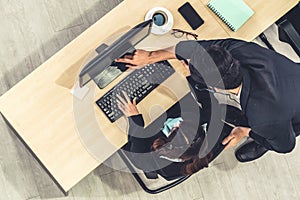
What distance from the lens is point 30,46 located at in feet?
9.70

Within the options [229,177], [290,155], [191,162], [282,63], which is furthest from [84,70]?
[290,155]

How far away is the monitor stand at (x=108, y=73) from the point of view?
2.29 meters

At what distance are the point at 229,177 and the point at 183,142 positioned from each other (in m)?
0.89

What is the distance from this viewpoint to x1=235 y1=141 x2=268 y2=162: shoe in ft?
9.39

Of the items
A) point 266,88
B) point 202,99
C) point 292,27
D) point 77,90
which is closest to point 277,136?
point 266,88

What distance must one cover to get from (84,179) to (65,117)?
0.74m

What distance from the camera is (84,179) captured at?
9.59ft

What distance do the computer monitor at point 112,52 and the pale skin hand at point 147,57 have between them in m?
0.05

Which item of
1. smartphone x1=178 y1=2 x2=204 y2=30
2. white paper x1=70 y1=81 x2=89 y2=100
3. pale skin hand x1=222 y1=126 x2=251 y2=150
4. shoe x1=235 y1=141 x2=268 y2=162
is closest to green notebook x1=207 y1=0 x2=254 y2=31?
smartphone x1=178 y1=2 x2=204 y2=30

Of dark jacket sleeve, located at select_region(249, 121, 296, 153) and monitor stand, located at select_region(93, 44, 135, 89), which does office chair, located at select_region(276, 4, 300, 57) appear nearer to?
dark jacket sleeve, located at select_region(249, 121, 296, 153)

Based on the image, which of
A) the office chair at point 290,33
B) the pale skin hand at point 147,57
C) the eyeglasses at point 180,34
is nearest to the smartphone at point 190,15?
the eyeglasses at point 180,34

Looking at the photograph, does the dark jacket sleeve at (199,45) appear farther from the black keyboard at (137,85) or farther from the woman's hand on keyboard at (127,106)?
the woman's hand on keyboard at (127,106)

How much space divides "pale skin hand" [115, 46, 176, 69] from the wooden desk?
0.14 meters

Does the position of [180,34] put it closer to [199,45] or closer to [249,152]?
[199,45]
